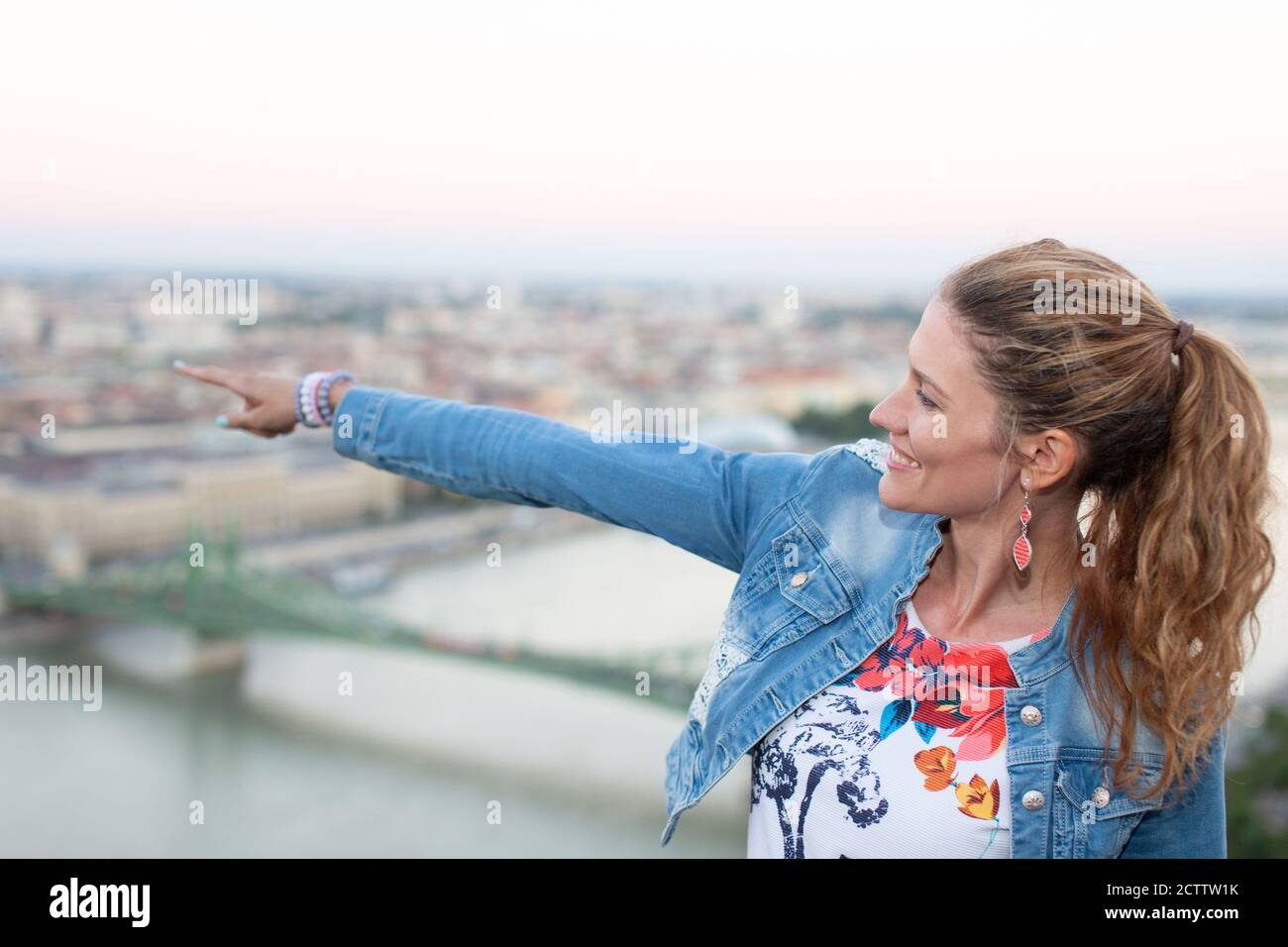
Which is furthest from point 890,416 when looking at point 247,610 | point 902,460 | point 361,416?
point 247,610

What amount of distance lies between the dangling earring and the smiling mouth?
5cm

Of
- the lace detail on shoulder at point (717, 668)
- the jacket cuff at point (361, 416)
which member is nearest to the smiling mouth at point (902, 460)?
the lace detail on shoulder at point (717, 668)

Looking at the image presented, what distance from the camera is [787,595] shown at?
1.82 feet

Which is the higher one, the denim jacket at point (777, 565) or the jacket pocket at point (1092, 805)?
the denim jacket at point (777, 565)

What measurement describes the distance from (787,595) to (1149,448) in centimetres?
16

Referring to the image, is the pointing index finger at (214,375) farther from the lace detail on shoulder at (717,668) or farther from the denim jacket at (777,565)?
the lace detail on shoulder at (717,668)

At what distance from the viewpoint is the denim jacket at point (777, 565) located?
0.51m

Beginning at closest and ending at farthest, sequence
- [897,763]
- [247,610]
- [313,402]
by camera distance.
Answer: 1. [897,763]
2. [313,402]
3. [247,610]

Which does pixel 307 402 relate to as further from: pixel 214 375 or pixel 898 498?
pixel 898 498

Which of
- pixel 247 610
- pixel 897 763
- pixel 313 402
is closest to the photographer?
pixel 897 763

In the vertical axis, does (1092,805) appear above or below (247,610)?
above

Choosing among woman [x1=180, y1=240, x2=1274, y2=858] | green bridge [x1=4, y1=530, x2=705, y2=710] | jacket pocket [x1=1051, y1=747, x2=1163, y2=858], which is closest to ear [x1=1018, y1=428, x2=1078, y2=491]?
woman [x1=180, y1=240, x2=1274, y2=858]

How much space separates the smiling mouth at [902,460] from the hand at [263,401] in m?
0.28
